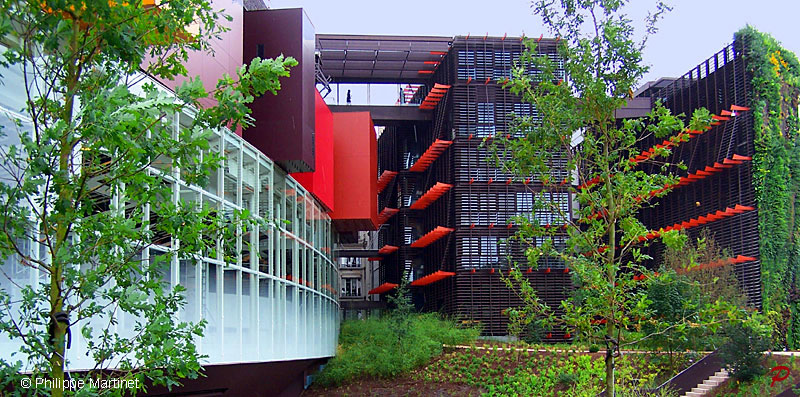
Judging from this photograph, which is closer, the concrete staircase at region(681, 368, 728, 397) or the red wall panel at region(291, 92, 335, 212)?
the concrete staircase at region(681, 368, 728, 397)

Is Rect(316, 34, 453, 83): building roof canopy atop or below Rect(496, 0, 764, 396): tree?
atop

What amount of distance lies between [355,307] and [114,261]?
178 ft

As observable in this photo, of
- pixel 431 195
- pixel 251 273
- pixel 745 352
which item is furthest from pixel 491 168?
pixel 251 273

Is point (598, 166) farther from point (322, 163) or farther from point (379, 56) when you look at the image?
point (379, 56)

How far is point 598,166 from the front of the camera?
40.8 feet

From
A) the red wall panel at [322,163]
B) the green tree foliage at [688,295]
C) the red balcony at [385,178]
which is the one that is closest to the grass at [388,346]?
the red wall panel at [322,163]

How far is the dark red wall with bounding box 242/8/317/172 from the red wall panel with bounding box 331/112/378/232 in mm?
11447

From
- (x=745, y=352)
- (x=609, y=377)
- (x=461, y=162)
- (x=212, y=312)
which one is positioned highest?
(x=461, y=162)

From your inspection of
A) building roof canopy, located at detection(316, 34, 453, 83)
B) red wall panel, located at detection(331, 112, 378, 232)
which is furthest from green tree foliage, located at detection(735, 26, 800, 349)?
red wall panel, located at detection(331, 112, 378, 232)

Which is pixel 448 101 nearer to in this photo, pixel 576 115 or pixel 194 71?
pixel 194 71

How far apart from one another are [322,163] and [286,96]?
26.7ft

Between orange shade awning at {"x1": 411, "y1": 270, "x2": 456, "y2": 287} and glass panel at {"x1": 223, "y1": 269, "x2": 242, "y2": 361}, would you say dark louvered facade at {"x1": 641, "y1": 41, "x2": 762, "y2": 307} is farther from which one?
glass panel at {"x1": 223, "y1": 269, "x2": 242, "y2": 361}

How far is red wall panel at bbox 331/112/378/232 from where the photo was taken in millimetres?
37219

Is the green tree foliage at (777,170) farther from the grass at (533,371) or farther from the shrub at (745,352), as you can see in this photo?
the shrub at (745,352)
